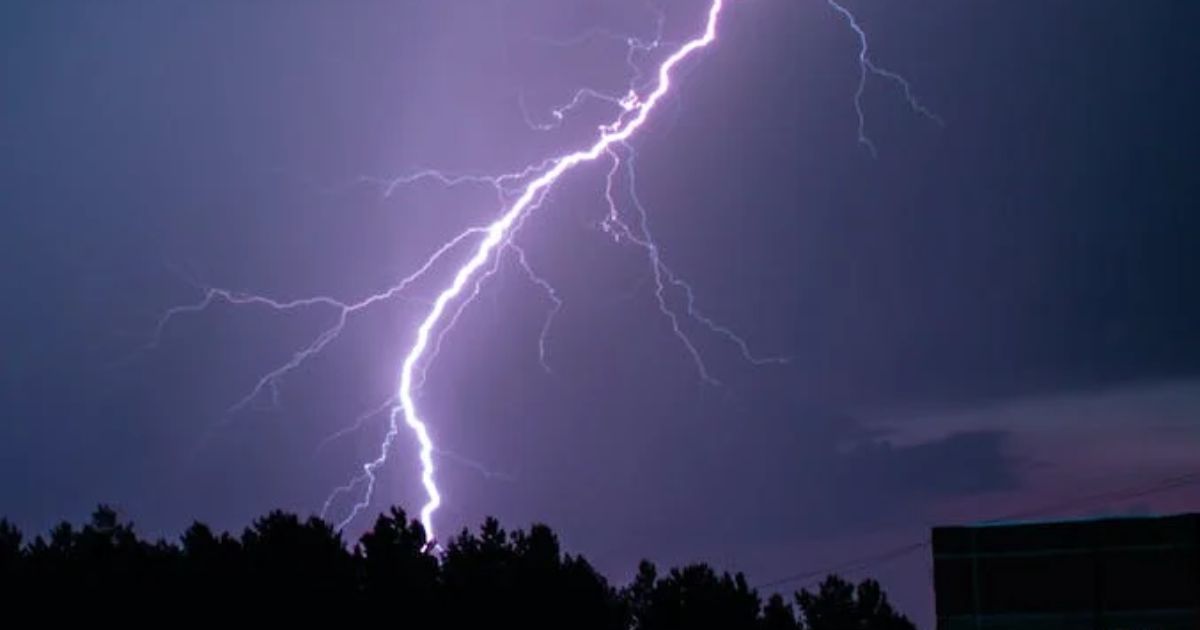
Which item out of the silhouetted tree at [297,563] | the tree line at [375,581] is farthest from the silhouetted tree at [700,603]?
the silhouetted tree at [297,563]

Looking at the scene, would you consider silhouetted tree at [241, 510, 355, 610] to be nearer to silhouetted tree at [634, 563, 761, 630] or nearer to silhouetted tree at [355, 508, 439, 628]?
silhouetted tree at [355, 508, 439, 628]

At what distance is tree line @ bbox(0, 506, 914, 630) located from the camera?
2333cm

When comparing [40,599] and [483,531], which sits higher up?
[483,531]

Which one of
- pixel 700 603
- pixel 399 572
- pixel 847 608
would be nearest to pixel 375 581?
pixel 399 572

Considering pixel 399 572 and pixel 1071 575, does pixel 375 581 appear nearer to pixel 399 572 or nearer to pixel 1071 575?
pixel 399 572

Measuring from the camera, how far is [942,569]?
921 inches

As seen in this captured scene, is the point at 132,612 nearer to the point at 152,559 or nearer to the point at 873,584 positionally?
the point at 152,559

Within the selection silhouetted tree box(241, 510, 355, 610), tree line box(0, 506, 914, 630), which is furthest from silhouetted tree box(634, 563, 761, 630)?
silhouetted tree box(241, 510, 355, 610)

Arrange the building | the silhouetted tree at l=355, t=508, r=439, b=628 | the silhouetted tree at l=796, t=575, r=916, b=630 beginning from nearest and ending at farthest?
the building, the silhouetted tree at l=355, t=508, r=439, b=628, the silhouetted tree at l=796, t=575, r=916, b=630

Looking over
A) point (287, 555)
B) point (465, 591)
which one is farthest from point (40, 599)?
point (465, 591)

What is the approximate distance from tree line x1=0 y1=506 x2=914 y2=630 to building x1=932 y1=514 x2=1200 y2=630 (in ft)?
17.9

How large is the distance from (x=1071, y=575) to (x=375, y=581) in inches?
368

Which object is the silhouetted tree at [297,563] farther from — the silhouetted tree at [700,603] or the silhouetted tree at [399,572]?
the silhouetted tree at [700,603]

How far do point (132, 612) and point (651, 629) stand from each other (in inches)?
342
